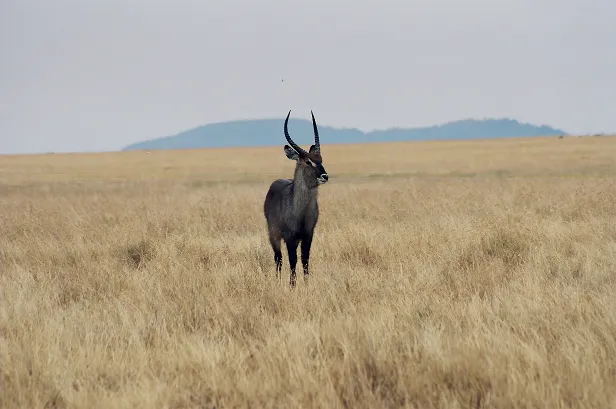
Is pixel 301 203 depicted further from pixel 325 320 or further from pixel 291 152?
pixel 325 320

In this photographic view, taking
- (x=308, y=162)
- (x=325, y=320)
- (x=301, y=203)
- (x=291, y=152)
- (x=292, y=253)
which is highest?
(x=291, y=152)

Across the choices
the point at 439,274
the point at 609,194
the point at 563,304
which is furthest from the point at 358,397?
the point at 609,194

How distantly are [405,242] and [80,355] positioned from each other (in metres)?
6.00

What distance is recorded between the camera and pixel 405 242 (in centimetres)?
952

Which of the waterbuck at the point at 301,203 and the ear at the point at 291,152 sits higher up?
the ear at the point at 291,152

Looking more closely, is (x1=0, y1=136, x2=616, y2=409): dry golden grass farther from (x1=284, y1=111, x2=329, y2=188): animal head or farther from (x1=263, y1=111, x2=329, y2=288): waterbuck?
(x1=284, y1=111, x2=329, y2=188): animal head

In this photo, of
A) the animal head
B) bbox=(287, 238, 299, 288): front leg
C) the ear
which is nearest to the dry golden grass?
bbox=(287, 238, 299, 288): front leg

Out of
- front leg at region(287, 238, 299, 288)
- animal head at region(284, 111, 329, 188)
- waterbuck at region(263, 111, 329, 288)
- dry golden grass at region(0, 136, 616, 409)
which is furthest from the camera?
front leg at region(287, 238, 299, 288)

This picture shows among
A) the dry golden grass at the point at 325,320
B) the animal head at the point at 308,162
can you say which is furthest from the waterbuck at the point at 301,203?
the dry golden grass at the point at 325,320

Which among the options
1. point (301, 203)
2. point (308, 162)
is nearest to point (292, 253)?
point (301, 203)

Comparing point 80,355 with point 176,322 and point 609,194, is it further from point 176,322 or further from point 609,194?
point 609,194

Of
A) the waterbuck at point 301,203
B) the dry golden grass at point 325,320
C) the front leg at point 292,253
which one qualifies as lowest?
the dry golden grass at point 325,320

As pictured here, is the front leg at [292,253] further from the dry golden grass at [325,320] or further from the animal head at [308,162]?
the animal head at [308,162]

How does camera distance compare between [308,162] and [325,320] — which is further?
[308,162]
